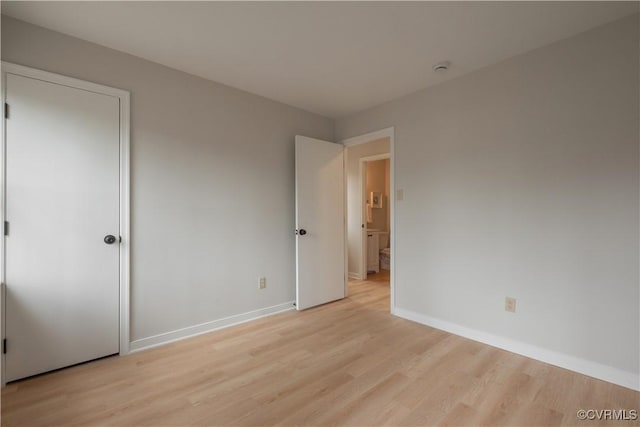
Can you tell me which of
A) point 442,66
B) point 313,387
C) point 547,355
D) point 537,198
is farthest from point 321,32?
point 547,355

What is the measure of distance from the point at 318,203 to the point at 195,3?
2.30 metres

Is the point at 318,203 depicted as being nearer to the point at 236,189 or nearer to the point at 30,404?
the point at 236,189

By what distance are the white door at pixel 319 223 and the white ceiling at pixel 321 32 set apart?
1019 millimetres

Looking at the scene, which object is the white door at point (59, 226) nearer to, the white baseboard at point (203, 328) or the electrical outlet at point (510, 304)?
the white baseboard at point (203, 328)

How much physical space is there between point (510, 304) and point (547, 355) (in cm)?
42

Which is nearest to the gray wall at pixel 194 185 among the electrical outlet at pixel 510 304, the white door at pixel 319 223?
the white door at pixel 319 223

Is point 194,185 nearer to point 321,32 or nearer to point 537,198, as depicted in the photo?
point 321,32

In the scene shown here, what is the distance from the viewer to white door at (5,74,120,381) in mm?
1966

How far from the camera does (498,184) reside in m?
2.53

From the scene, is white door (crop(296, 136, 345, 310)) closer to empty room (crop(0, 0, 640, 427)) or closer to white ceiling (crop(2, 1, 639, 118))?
empty room (crop(0, 0, 640, 427))

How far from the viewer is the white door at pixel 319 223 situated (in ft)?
11.3

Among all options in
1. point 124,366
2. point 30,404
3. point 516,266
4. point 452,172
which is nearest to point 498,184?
point 452,172

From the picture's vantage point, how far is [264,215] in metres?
3.27

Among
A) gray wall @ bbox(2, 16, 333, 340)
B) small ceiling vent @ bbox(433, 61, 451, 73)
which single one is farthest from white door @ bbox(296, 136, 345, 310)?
small ceiling vent @ bbox(433, 61, 451, 73)
